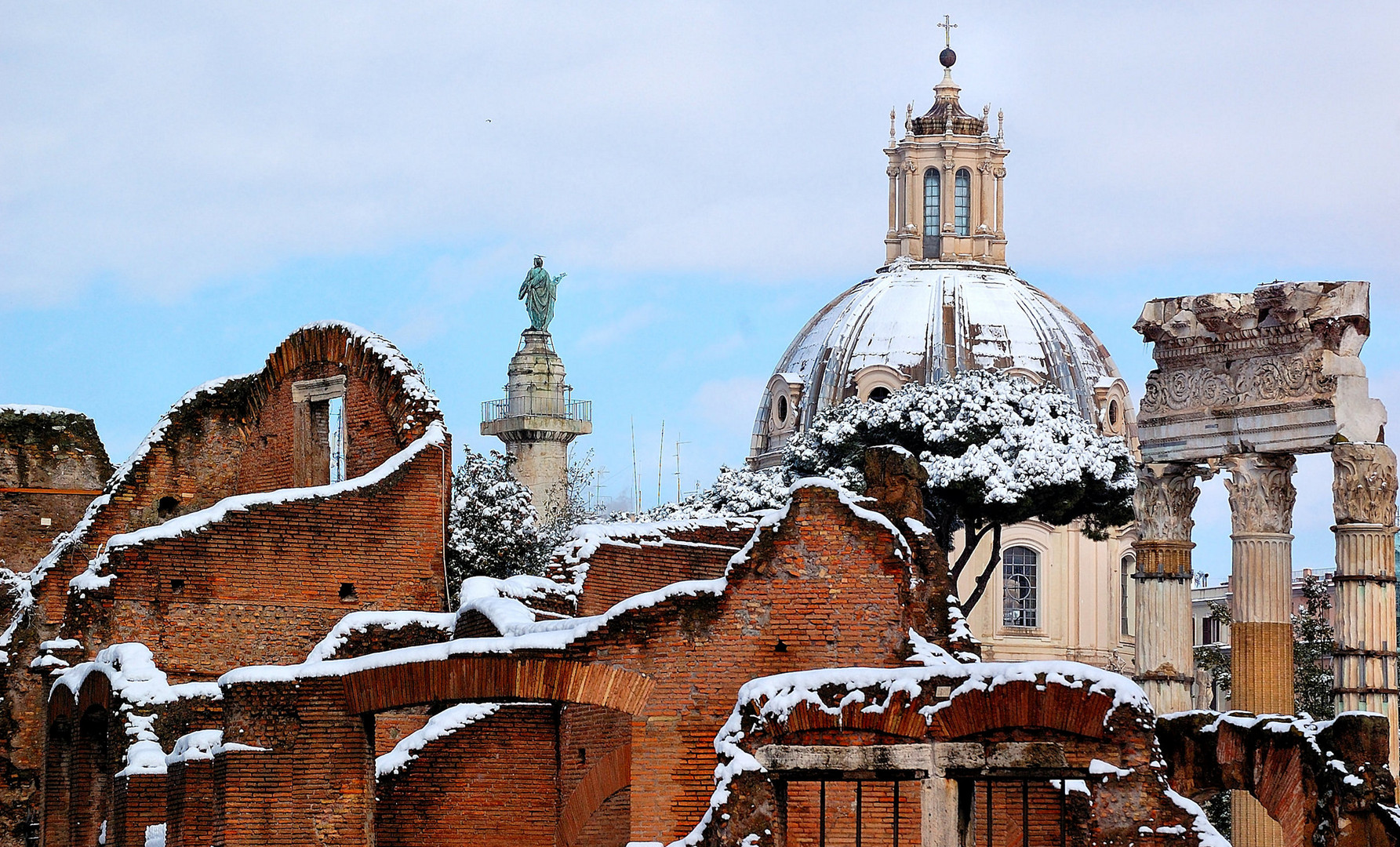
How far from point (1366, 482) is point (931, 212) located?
40.5 metres

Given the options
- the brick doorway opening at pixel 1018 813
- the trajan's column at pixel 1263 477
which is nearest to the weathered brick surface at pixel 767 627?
the brick doorway opening at pixel 1018 813

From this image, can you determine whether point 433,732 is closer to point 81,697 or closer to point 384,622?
point 384,622

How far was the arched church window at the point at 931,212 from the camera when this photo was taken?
208ft

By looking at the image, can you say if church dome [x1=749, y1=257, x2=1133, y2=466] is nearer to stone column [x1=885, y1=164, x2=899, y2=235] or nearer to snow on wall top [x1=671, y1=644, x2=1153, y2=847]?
stone column [x1=885, y1=164, x2=899, y2=235]

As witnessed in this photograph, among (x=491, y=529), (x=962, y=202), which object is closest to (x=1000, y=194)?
(x=962, y=202)

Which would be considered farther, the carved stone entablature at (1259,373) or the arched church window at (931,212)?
the arched church window at (931,212)

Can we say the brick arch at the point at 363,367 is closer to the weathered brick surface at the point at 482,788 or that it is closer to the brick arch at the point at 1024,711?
the weathered brick surface at the point at 482,788

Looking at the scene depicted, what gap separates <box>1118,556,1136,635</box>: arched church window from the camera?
5919 centimetres

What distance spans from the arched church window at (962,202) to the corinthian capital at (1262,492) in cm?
3879

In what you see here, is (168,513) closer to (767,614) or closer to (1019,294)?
(767,614)

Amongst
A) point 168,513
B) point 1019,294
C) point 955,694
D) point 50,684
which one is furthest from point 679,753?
point 1019,294

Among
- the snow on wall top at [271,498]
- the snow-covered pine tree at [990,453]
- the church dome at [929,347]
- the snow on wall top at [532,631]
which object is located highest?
the church dome at [929,347]

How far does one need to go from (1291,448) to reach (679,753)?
33.7 feet

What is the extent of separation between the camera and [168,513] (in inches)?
965
